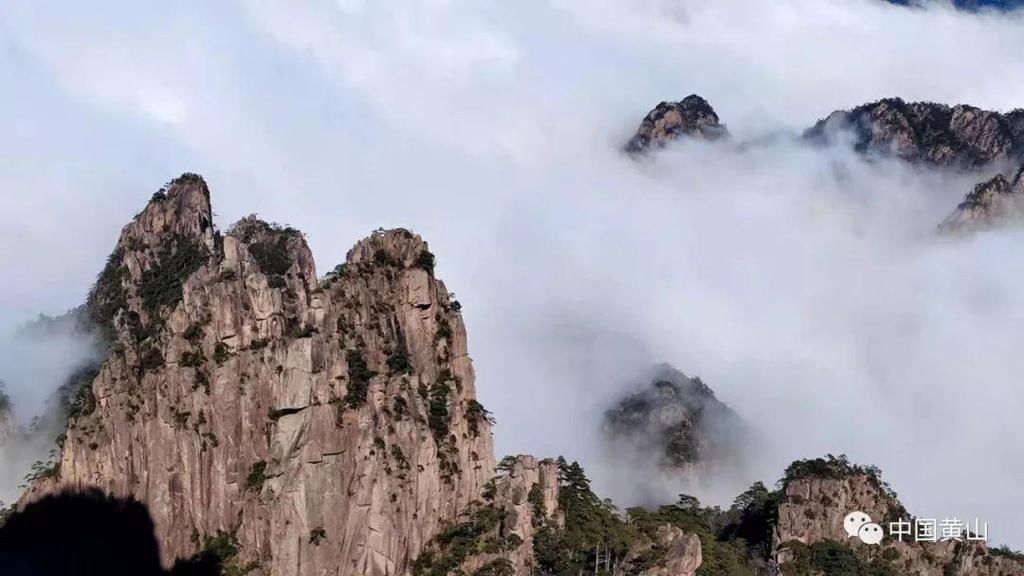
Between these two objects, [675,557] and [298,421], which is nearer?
[298,421]

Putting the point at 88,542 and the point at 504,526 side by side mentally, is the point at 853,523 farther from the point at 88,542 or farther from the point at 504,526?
the point at 88,542

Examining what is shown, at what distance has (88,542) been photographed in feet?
304

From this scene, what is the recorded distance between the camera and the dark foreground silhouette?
299ft

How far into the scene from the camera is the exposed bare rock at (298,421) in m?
88.1

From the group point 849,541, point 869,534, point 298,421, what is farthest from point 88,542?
point 869,534

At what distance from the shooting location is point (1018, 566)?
118 metres

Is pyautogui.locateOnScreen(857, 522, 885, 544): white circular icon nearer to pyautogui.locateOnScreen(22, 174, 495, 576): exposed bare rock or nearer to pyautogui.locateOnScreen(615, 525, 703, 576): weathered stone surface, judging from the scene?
pyautogui.locateOnScreen(615, 525, 703, 576): weathered stone surface

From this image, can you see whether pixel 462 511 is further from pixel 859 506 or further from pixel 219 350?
pixel 859 506

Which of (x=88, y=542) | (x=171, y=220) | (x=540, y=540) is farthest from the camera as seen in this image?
(x=171, y=220)

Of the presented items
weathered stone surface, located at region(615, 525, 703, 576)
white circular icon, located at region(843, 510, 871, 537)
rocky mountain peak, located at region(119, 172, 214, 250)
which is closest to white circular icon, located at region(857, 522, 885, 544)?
white circular icon, located at region(843, 510, 871, 537)

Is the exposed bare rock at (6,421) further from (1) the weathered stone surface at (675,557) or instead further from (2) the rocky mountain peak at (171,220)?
(1) the weathered stone surface at (675,557)

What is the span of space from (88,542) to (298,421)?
19279 mm

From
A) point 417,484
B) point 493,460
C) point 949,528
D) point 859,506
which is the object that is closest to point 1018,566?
point 949,528

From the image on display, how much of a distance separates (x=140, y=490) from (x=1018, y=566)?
8197 cm
